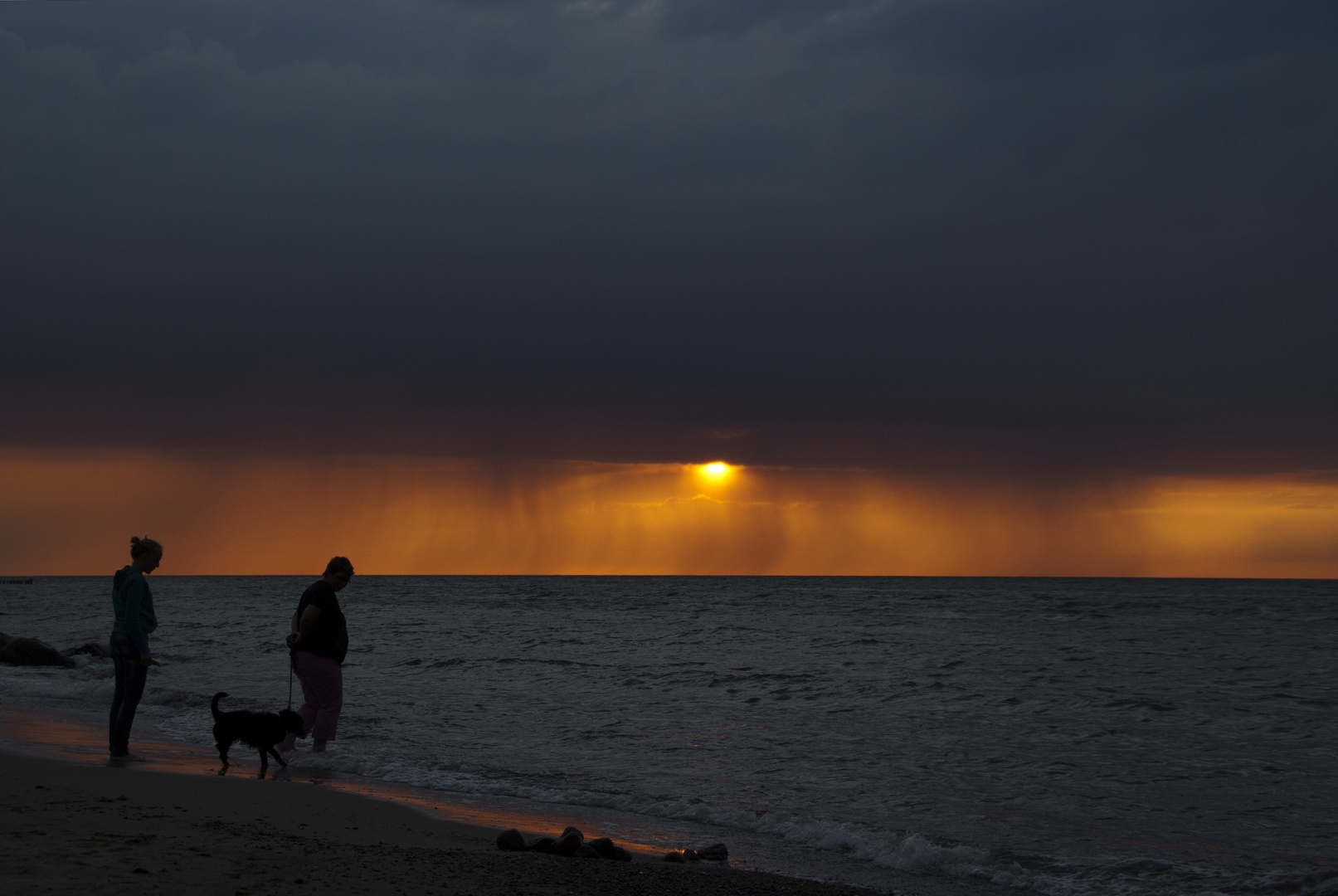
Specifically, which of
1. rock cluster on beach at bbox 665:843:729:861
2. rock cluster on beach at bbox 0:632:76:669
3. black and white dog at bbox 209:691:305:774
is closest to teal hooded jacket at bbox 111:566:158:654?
black and white dog at bbox 209:691:305:774

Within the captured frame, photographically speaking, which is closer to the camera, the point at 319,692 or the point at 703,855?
the point at 703,855

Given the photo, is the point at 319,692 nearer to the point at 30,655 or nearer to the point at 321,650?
the point at 321,650

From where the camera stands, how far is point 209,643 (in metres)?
26.0

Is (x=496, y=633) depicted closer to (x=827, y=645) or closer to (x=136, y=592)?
(x=827, y=645)

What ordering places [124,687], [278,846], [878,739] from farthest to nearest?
[878,739] < [124,687] < [278,846]

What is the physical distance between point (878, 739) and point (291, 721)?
6829mm

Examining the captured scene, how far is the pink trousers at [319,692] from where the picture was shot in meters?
9.07

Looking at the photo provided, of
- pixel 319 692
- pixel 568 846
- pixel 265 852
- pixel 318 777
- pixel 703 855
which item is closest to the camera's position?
pixel 265 852

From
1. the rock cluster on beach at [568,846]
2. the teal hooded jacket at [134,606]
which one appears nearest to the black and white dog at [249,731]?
the teal hooded jacket at [134,606]

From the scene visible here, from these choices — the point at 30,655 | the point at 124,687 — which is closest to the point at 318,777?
the point at 124,687

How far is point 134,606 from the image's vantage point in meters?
8.05

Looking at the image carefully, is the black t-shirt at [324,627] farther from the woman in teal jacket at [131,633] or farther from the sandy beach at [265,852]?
the sandy beach at [265,852]

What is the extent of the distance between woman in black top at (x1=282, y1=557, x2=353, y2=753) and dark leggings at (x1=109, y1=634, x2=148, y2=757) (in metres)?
1.29

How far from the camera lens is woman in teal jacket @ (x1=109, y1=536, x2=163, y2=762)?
8.09m
